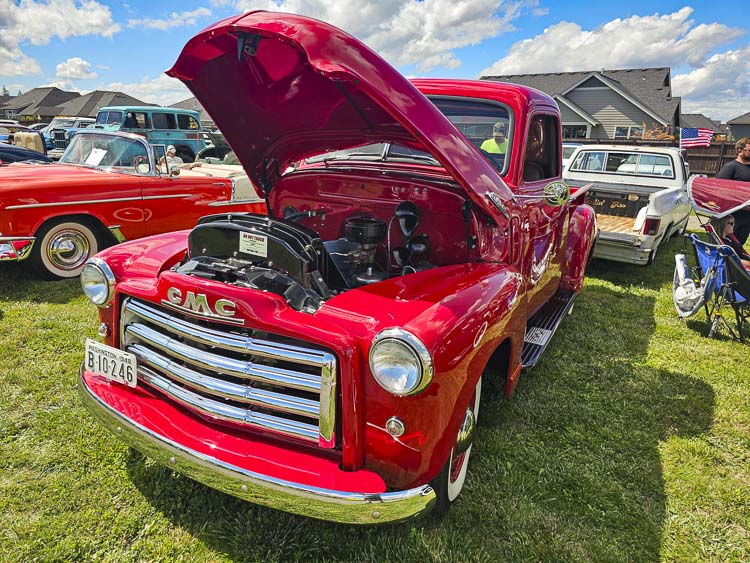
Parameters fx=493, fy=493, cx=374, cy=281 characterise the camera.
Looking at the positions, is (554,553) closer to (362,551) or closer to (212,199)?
(362,551)

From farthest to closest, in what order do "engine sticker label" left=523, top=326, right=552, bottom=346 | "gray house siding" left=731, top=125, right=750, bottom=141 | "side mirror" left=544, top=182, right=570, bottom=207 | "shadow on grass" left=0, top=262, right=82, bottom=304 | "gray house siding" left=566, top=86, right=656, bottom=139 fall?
"gray house siding" left=731, top=125, right=750, bottom=141 → "gray house siding" left=566, top=86, right=656, bottom=139 → "shadow on grass" left=0, top=262, right=82, bottom=304 → "engine sticker label" left=523, top=326, right=552, bottom=346 → "side mirror" left=544, top=182, right=570, bottom=207

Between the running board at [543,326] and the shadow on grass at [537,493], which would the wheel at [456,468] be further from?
the running board at [543,326]

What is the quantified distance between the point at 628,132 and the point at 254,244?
27.5 meters

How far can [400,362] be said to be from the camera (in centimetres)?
179

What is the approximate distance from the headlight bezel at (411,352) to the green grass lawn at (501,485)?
0.84 metres

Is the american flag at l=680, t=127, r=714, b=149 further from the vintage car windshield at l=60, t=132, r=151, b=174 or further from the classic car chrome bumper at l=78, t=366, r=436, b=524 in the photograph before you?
the classic car chrome bumper at l=78, t=366, r=436, b=524

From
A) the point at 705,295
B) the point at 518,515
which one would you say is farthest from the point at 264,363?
the point at 705,295

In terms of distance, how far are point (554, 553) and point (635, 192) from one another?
6.76m

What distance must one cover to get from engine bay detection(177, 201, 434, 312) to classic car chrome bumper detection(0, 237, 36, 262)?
337 centimetres

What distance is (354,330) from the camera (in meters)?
1.87

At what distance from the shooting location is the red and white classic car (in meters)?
4.94

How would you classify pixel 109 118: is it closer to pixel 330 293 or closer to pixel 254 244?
pixel 254 244

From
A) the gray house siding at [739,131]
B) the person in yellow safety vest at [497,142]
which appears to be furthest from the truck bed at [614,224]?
the gray house siding at [739,131]

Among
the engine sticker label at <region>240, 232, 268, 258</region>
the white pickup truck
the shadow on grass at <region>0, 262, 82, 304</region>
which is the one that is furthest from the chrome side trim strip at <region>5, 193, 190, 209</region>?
the white pickup truck
